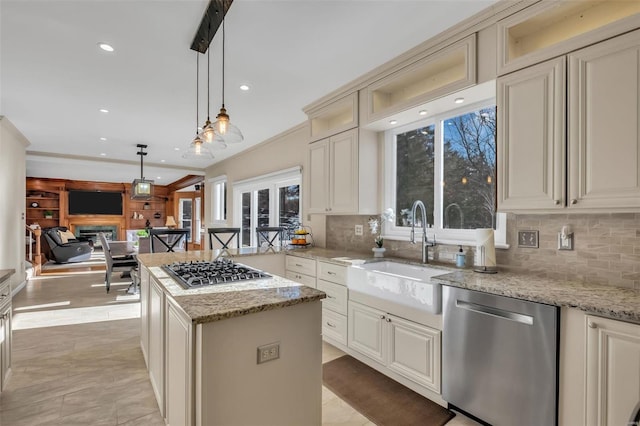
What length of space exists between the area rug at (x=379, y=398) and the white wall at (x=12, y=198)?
491cm

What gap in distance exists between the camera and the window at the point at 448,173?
253cm

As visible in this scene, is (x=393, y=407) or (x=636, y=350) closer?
(x=636, y=350)

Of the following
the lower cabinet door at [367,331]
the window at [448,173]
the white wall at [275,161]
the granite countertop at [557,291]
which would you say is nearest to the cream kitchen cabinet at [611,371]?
the granite countertop at [557,291]

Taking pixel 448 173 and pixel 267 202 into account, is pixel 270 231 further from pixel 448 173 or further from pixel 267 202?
pixel 448 173

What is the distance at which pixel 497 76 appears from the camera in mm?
2080

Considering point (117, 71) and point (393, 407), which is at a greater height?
point (117, 71)

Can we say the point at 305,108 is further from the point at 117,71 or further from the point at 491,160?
the point at 491,160

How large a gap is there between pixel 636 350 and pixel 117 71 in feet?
13.0

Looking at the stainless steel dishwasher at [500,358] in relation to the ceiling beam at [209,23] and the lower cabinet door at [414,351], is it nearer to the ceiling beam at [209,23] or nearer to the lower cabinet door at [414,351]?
the lower cabinet door at [414,351]

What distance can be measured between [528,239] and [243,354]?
200 cm

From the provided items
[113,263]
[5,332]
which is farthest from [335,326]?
[113,263]

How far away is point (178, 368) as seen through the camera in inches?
59.7

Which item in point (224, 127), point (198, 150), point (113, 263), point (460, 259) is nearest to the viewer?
point (224, 127)

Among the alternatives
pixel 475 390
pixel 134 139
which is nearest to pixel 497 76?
pixel 475 390
